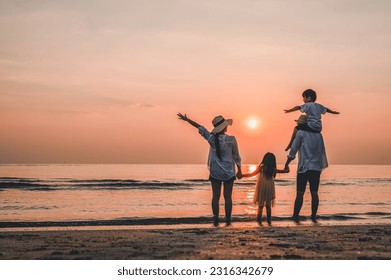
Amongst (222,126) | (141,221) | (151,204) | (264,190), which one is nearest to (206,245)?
(222,126)

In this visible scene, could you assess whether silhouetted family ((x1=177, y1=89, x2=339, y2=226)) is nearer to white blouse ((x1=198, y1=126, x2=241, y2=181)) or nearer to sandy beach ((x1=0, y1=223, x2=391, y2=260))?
white blouse ((x1=198, y1=126, x2=241, y2=181))

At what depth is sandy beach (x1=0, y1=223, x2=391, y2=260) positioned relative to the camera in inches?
221

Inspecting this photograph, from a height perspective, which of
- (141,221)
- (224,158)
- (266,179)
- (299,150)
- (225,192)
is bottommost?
(141,221)

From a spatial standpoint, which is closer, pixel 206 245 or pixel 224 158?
pixel 206 245

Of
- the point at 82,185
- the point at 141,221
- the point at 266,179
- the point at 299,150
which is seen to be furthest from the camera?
the point at 82,185

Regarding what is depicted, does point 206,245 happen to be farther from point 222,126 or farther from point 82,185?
point 82,185

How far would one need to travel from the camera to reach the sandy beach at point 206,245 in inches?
221

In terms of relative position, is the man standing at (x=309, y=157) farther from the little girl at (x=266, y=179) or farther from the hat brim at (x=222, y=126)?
the hat brim at (x=222, y=126)

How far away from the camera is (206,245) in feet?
21.3

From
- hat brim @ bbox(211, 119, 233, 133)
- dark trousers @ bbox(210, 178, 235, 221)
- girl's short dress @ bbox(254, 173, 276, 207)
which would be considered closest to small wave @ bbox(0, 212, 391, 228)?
girl's short dress @ bbox(254, 173, 276, 207)

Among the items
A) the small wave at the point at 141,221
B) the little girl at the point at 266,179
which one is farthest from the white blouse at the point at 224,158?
the small wave at the point at 141,221
